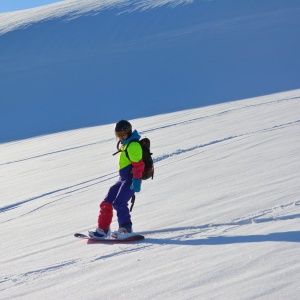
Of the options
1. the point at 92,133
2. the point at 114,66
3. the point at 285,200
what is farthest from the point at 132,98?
the point at 285,200

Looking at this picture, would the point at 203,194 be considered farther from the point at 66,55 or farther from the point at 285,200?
the point at 66,55

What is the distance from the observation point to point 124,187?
19.8 feet

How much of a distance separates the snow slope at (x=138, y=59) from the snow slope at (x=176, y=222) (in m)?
8.61

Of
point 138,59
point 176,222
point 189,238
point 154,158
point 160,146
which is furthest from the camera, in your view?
point 138,59

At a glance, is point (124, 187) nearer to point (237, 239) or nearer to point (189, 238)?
point (189, 238)

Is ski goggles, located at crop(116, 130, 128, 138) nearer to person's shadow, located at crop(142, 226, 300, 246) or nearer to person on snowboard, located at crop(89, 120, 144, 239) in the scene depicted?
person on snowboard, located at crop(89, 120, 144, 239)

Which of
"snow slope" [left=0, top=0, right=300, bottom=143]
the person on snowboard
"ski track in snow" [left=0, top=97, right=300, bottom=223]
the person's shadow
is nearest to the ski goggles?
the person on snowboard

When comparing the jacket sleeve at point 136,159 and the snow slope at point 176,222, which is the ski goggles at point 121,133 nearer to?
the jacket sleeve at point 136,159

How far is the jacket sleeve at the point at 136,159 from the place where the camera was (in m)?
5.88

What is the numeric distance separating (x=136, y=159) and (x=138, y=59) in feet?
70.2

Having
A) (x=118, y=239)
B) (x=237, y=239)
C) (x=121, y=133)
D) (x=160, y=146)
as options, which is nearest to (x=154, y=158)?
(x=160, y=146)

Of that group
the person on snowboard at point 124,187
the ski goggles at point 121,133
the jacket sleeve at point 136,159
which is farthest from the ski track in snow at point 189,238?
the ski goggles at point 121,133

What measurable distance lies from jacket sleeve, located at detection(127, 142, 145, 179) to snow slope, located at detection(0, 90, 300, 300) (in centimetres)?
56

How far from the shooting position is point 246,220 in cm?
568
